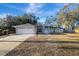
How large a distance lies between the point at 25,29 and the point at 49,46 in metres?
0.40

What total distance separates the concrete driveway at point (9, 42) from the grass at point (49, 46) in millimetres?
48

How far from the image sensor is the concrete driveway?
3.46m

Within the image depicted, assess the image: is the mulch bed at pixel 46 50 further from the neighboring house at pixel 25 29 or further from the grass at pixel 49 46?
the neighboring house at pixel 25 29

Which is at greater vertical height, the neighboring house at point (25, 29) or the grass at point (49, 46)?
the neighboring house at point (25, 29)

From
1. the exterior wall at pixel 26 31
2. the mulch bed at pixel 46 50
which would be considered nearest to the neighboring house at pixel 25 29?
the exterior wall at pixel 26 31

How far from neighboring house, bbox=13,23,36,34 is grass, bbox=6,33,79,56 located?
10 centimetres

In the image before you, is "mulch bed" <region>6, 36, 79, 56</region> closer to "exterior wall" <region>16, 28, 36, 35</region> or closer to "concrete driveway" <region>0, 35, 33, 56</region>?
"concrete driveway" <region>0, 35, 33, 56</region>

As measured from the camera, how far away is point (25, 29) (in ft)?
11.5

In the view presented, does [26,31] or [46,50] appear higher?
[26,31]

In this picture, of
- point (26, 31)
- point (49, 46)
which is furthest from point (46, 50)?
point (26, 31)

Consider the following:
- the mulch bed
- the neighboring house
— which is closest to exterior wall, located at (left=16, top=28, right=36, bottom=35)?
the neighboring house

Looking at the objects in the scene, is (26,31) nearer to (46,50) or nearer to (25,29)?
(25,29)

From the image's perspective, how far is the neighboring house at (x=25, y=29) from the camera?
3.49 metres

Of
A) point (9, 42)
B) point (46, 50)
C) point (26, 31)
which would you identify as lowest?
point (46, 50)
